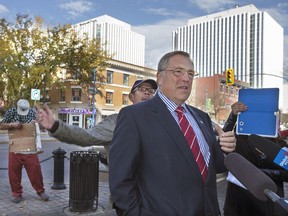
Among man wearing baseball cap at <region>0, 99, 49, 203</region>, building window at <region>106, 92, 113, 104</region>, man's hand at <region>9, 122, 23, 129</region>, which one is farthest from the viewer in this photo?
building window at <region>106, 92, 113, 104</region>

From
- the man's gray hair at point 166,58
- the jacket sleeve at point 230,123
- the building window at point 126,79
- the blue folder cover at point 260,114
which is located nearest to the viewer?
the man's gray hair at point 166,58

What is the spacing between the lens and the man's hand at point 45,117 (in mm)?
2447

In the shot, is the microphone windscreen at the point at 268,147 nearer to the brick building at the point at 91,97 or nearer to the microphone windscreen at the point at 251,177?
the microphone windscreen at the point at 251,177

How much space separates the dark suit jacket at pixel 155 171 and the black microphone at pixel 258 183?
481 millimetres

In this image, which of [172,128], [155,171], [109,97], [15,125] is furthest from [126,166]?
[109,97]

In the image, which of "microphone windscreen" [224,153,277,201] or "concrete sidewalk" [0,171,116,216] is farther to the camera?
"concrete sidewalk" [0,171,116,216]

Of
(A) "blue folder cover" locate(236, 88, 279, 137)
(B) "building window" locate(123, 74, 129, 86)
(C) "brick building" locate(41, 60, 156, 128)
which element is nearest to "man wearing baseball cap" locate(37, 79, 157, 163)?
(A) "blue folder cover" locate(236, 88, 279, 137)

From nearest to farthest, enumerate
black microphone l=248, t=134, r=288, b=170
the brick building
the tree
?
black microphone l=248, t=134, r=288, b=170 < the tree < the brick building

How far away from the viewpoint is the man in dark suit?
2.16 m

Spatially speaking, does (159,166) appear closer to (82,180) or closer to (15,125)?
(82,180)

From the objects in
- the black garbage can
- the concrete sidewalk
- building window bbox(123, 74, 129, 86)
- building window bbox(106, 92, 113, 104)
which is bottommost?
the concrete sidewalk

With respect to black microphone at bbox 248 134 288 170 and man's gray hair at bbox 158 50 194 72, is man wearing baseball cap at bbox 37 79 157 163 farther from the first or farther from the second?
black microphone at bbox 248 134 288 170

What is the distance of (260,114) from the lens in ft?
11.4

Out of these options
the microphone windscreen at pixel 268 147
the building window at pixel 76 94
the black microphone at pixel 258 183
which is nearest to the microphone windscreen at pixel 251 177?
the black microphone at pixel 258 183
